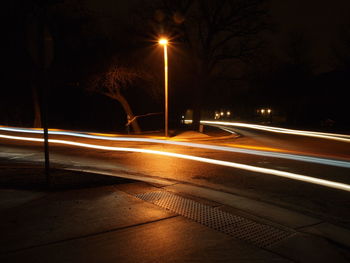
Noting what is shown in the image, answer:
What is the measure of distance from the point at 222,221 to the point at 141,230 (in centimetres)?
133

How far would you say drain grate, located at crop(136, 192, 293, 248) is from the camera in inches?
191

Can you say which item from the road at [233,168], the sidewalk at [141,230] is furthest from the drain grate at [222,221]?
the road at [233,168]

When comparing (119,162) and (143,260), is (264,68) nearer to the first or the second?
(119,162)

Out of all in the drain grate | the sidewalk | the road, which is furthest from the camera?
the road

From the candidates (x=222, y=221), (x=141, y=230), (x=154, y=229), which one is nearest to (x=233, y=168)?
(x=222, y=221)

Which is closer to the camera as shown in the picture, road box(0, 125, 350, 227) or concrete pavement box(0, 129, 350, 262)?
concrete pavement box(0, 129, 350, 262)

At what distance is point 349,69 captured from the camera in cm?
4122

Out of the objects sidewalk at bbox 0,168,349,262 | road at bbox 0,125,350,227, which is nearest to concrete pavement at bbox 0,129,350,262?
sidewalk at bbox 0,168,349,262

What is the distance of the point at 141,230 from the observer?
5.01m

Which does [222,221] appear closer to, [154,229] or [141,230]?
[154,229]

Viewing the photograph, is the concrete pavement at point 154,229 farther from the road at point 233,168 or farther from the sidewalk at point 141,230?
the road at point 233,168

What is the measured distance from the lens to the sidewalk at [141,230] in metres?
4.23

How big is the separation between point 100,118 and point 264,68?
61.4 feet

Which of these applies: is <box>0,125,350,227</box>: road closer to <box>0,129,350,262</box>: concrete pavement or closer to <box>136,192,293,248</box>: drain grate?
<box>0,129,350,262</box>: concrete pavement
